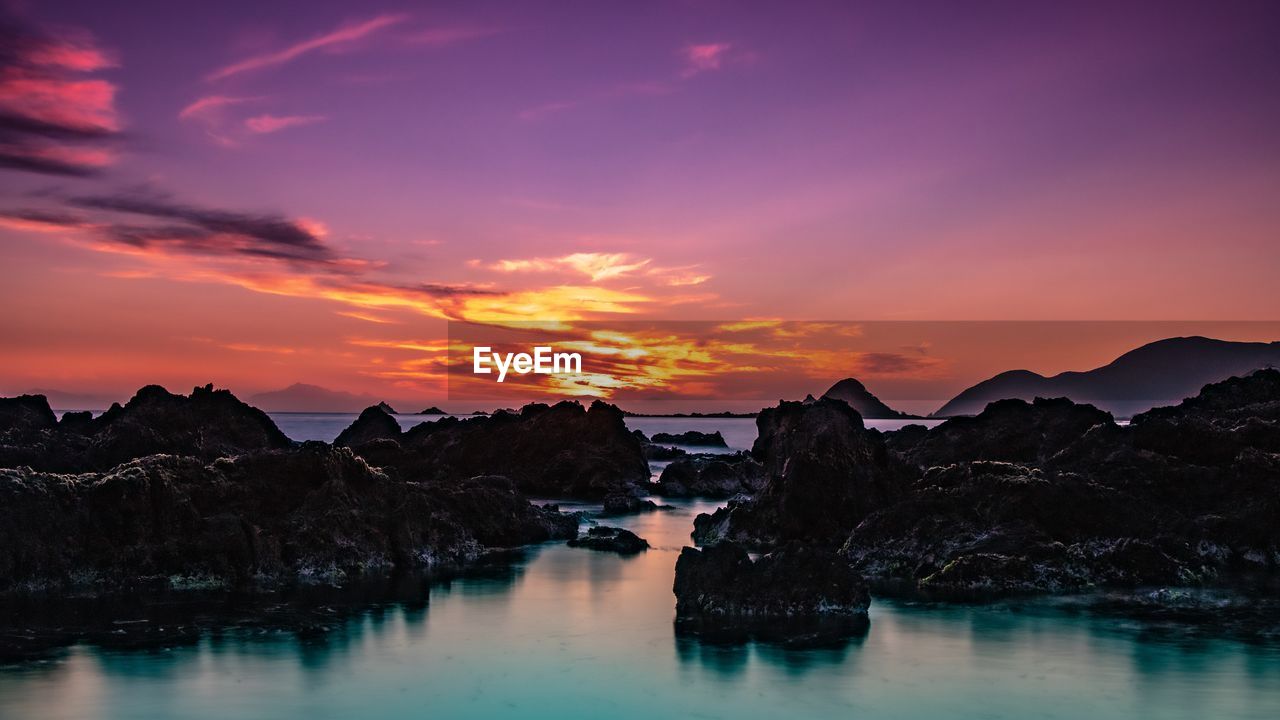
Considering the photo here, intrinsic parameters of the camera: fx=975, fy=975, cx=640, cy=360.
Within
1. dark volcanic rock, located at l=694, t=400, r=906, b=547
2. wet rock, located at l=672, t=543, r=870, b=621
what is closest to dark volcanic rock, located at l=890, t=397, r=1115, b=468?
dark volcanic rock, located at l=694, t=400, r=906, b=547

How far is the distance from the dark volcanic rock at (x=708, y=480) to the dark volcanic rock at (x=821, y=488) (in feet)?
71.0

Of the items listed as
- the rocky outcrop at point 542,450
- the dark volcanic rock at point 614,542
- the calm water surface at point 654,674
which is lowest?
the calm water surface at point 654,674

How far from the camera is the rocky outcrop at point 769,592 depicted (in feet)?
68.7

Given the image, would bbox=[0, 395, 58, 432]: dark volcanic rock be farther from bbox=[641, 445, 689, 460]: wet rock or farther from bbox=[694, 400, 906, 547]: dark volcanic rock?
bbox=[641, 445, 689, 460]: wet rock

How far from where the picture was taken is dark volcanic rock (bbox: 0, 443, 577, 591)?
75.4 feet

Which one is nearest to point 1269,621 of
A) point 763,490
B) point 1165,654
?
point 1165,654

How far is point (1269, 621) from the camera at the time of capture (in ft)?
66.9

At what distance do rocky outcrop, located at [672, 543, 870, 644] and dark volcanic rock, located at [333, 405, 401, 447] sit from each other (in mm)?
44498

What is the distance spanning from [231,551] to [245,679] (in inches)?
333

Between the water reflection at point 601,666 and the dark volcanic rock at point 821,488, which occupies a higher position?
the dark volcanic rock at point 821,488

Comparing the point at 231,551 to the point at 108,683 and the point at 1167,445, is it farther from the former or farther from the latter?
the point at 1167,445

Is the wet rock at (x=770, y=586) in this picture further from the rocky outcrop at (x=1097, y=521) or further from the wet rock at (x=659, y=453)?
the wet rock at (x=659, y=453)

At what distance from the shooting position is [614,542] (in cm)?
3369

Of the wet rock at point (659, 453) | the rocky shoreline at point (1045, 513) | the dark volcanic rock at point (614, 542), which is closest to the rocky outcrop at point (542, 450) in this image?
the dark volcanic rock at point (614, 542)
